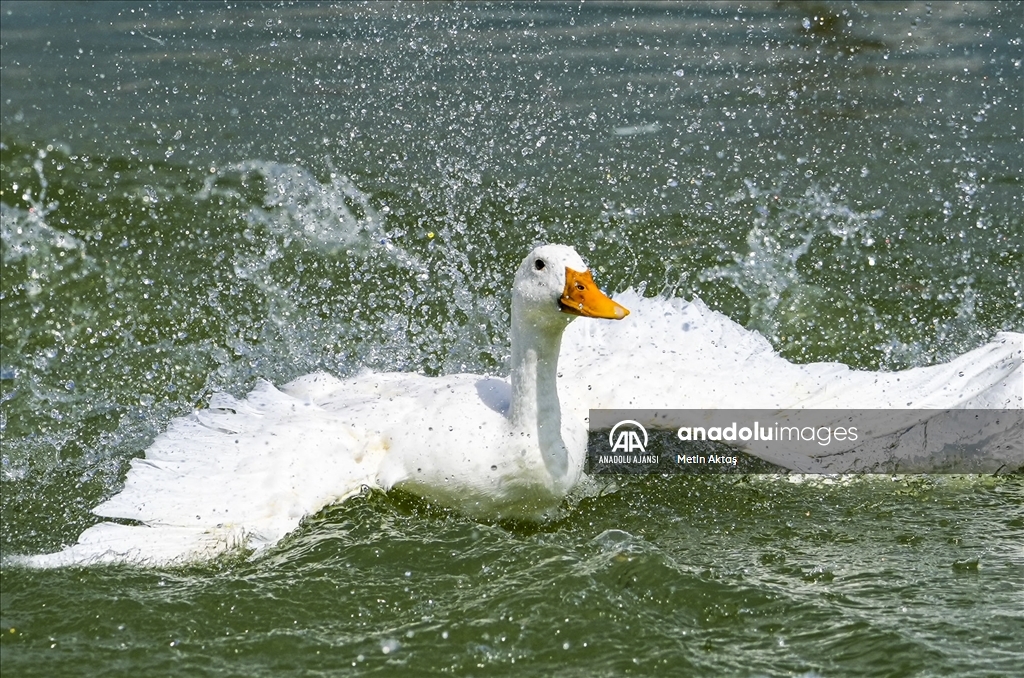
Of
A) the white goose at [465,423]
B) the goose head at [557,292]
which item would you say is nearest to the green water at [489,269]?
the white goose at [465,423]

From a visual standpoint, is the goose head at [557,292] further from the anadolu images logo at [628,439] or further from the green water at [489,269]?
the green water at [489,269]

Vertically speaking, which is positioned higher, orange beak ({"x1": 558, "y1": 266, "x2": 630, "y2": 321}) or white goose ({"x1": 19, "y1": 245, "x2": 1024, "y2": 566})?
orange beak ({"x1": 558, "y1": 266, "x2": 630, "y2": 321})

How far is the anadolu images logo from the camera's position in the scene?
19.2 feet

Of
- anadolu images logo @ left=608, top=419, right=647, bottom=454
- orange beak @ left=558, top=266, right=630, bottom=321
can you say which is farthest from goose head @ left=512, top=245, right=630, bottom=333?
anadolu images logo @ left=608, top=419, right=647, bottom=454

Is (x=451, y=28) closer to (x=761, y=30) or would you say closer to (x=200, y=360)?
(x=761, y=30)

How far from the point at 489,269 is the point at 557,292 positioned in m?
2.82

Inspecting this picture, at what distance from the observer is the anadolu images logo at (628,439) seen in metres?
5.85

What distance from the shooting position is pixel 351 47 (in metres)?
11.0

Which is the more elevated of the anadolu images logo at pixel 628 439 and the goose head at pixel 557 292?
the goose head at pixel 557 292

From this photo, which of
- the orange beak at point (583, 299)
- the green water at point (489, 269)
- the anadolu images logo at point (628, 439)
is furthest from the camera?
the anadolu images logo at point (628, 439)

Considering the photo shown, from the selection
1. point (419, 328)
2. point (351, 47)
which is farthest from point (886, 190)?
point (351, 47)

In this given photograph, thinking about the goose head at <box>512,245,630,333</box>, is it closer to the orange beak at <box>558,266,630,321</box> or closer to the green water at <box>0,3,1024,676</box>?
the orange beak at <box>558,266,630,321</box>

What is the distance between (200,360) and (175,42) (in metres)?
5.39

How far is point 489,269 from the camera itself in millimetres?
7988
